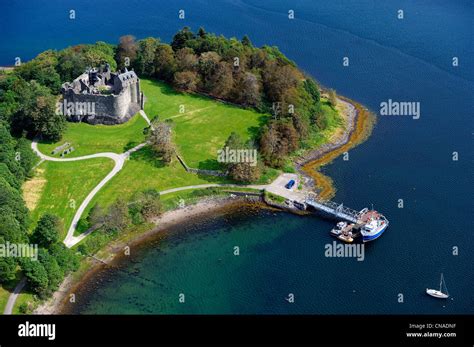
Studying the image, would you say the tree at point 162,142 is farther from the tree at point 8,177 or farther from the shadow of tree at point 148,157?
the tree at point 8,177

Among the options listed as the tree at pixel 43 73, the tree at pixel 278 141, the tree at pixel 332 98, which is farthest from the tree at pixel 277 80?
the tree at pixel 43 73

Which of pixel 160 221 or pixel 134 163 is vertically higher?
pixel 134 163

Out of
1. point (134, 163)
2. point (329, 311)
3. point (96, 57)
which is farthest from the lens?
point (96, 57)

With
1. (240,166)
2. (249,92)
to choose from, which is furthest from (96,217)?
(249,92)

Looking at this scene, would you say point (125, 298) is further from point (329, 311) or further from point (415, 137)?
point (415, 137)

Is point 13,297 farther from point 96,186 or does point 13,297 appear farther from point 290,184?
point 290,184

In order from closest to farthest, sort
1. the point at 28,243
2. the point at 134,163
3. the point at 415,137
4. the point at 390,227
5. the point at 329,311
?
1. the point at 329,311
2. the point at 28,243
3. the point at 390,227
4. the point at 134,163
5. the point at 415,137

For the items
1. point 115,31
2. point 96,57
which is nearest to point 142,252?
point 96,57
